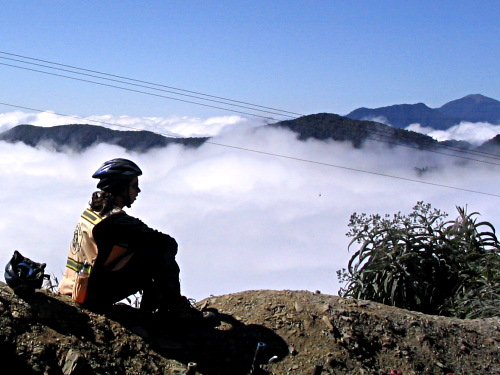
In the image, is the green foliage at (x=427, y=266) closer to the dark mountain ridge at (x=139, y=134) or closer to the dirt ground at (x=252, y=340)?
the dirt ground at (x=252, y=340)

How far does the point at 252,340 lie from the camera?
576 cm

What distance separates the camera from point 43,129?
19025 cm

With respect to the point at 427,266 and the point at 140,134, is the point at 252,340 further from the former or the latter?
the point at 140,134

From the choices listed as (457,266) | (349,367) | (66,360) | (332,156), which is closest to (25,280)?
(66,360)

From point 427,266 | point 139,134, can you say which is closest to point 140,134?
point 139,134

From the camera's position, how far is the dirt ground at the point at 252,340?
503cm

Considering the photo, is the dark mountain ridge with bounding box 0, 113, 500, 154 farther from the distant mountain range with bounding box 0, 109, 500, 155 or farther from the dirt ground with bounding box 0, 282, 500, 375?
the dirt ground with bounding box 0, 282, 500, 375

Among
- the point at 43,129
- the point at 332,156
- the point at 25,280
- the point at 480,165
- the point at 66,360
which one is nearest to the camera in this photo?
the point at 66,360

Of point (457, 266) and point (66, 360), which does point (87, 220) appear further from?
point (457, 266)

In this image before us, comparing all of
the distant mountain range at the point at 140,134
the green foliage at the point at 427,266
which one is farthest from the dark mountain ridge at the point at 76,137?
the green foliage at the point at 427,266

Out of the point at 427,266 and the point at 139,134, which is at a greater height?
the point at 139,134

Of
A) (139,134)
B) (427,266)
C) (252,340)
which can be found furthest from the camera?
(139,134)

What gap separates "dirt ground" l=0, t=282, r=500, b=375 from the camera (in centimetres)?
503

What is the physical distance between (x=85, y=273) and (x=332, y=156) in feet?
571
